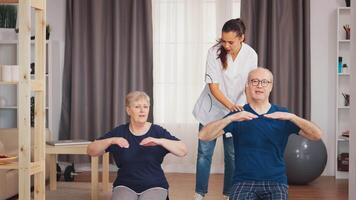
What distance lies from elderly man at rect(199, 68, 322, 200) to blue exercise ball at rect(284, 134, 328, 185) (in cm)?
284

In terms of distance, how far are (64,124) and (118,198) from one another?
3889mm

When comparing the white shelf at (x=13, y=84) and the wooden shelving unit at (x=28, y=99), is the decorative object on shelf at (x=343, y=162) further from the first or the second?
the wooden shelving unit at (x=28, y=99)

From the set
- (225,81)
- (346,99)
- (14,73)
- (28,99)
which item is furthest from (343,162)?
(28,99)

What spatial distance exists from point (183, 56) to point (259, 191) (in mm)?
4013

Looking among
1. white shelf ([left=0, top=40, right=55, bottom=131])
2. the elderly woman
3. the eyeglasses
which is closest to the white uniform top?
the elderly woman

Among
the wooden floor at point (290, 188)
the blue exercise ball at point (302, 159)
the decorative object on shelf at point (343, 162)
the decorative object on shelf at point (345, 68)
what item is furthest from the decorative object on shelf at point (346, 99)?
the blue exercise ball at point (302, 159)

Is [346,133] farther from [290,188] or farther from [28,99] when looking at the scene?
[28,99]

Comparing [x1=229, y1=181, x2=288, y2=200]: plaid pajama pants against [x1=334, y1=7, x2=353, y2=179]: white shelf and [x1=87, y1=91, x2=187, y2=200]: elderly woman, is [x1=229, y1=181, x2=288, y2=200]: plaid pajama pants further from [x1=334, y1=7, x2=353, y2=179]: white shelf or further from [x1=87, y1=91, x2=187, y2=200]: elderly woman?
[x1=334, y1=7, x2=353, y2=179]: white shelf

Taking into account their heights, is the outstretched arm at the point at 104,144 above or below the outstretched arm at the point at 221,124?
below

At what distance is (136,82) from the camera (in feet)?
22.5

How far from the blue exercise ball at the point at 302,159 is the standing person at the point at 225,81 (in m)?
1.63

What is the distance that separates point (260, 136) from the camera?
3.05 metres

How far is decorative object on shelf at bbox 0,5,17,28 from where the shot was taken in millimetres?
6848

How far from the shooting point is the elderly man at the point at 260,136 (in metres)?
2.99
